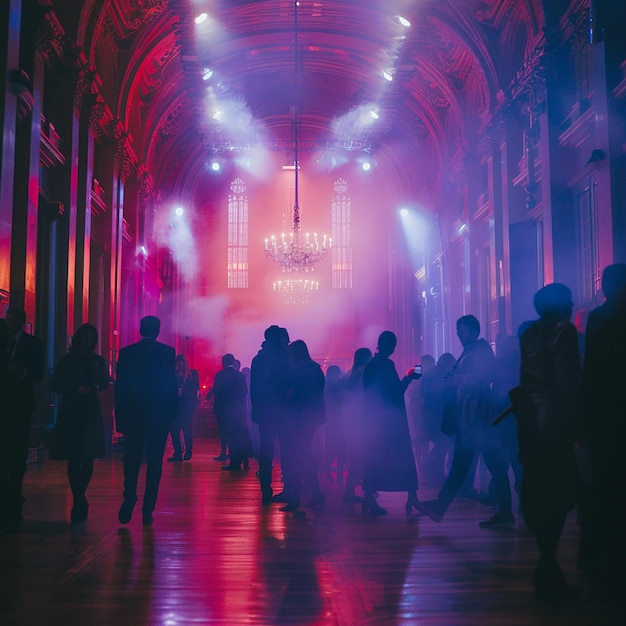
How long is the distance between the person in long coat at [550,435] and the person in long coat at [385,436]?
226 centimetres

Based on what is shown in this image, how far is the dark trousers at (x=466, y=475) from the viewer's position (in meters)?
5.36

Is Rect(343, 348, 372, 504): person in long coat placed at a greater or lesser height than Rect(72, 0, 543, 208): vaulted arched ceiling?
lesser

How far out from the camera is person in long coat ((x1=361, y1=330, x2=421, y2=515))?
6121 millimetres

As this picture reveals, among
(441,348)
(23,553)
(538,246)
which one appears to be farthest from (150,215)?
(23,553)

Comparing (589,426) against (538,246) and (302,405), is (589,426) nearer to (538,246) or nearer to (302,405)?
(302,405)

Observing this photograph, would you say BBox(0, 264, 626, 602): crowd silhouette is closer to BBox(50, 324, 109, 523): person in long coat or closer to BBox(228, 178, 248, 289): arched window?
BBox(50, 324, 109, 523): person in long coat

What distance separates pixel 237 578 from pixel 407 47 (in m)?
15.0

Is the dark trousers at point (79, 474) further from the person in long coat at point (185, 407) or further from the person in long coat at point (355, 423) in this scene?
the person in long coat at point (185, 407)

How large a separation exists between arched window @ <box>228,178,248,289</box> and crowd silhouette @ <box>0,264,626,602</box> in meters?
18.2

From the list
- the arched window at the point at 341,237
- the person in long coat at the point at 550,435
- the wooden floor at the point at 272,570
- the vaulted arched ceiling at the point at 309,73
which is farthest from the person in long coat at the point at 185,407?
the arched window at the point at 341,237

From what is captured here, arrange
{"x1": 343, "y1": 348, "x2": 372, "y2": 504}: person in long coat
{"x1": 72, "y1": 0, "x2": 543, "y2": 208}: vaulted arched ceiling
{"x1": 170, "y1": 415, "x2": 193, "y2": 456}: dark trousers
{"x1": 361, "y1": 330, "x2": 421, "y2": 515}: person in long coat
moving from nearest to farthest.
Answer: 1. {"x1": 361, "y1": 330, "x2": 421, "y2": 515}: person in long coat
2. {"x1": 343, "y1": 348, "x2": 372, "y2": 504}: person in long coat
3. {"x1": 170, "y1": 415, "x2": 193, "y2": 456}: dark trousers
4. {"x1": 72, "y1": 0, "x2": 543, "y2": 208}: vaulted arched ceiling

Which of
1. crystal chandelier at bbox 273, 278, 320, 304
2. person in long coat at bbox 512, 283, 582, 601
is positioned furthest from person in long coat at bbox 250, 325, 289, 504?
crystal chandelier at bbox 273, 278, 320, 304

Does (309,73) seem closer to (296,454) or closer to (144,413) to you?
(296,454)

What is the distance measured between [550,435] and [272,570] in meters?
1.60
